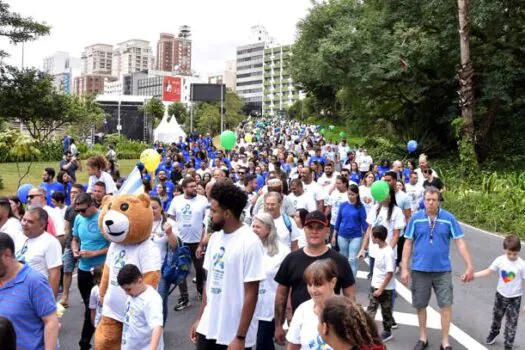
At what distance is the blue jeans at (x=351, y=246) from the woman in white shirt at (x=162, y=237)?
2.99 m

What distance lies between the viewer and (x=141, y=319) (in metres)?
4.49

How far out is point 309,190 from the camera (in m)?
9.41

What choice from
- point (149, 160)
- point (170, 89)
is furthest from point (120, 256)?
point (170, 89)

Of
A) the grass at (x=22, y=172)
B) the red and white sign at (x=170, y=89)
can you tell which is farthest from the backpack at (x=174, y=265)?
the red and white sign at (x=170, y=89)

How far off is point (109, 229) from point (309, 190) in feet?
16.0

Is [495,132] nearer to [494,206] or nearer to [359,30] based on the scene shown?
[359,30]

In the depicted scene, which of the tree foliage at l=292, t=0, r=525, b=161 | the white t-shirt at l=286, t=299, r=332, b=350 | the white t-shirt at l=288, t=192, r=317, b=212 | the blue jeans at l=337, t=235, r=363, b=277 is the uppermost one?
the tree foliage at l=292, t=0, r=525, b=161

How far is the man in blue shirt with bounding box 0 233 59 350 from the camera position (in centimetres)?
374

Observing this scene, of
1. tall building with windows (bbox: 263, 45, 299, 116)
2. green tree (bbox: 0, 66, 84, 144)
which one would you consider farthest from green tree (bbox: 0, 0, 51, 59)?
tall building with windows (bbox: 263, 45, 299, 116)

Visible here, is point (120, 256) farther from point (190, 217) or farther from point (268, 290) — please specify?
point (190, 217)

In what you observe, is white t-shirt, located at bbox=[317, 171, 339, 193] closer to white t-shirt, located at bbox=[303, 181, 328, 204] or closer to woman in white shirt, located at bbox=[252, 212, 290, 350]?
white t-shirt, located at bbox=[303, 181, 328, 204]

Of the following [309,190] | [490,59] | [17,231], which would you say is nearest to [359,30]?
[490,59]

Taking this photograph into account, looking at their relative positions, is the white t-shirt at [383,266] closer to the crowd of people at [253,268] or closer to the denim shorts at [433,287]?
the crowd of people at [253,268]

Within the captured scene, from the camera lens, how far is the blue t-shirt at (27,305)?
376 cm
